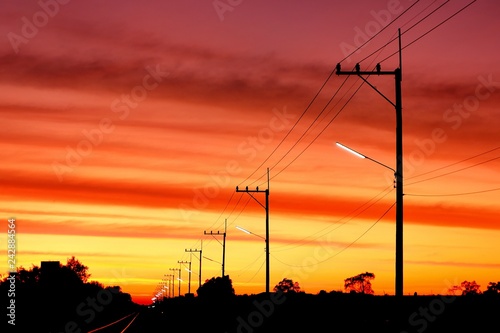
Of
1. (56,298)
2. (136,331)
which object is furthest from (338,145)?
(56,298)

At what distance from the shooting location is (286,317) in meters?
50.7

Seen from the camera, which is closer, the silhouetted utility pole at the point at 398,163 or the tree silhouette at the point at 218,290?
the silhouetted utility pole at the point at 398,163

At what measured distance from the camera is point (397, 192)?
28516 mm

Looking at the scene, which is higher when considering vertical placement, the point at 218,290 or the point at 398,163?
the point at 398,163

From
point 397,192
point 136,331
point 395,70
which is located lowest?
point 136,331

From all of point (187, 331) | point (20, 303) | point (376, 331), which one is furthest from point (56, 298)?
point (376, 331)

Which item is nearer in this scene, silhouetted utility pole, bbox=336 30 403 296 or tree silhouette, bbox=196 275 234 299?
silhouetted utility pole, bbox=336 30 403 296

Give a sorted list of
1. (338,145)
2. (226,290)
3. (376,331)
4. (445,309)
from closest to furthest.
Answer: (338,145)
(376,331)
(445,309)
(226,290)

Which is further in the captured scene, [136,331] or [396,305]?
[136,331]

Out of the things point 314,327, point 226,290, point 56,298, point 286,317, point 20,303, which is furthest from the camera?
point 226,290

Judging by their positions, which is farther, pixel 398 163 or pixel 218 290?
pixel 218 290

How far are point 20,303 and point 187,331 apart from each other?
41.9m

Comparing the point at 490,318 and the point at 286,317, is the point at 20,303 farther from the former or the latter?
the point at 490,318

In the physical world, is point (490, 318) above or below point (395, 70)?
below
